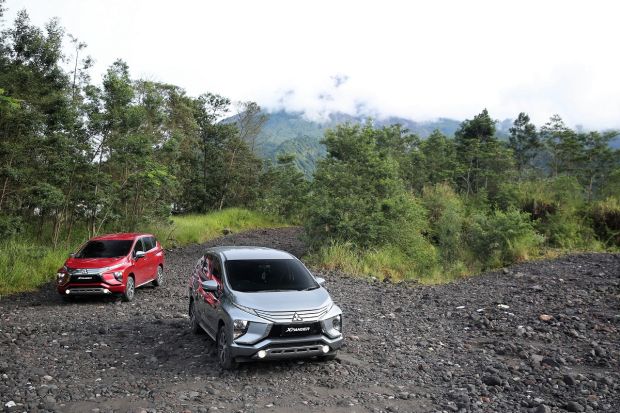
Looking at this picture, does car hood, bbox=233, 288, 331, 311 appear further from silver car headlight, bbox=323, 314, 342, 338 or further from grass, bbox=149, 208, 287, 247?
grass, bbox=149, 208, 287, 247

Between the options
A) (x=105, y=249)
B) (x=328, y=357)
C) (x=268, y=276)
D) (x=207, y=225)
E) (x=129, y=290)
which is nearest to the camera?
(x=328, y=357)

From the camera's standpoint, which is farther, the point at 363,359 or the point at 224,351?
the point at 363,359

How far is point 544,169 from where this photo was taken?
50625mm

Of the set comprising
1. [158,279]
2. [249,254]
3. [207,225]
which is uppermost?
[249,254]

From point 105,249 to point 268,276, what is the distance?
694 centimetres

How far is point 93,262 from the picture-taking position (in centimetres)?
1187

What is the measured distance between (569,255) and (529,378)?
12.3m

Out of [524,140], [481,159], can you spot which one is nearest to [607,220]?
[481,159]

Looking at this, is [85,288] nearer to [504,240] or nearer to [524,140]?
[504,240]

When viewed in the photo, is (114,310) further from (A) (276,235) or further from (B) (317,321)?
(A) (276,235)

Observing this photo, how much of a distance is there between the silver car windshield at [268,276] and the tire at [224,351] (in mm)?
679

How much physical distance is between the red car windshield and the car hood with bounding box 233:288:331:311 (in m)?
6.95

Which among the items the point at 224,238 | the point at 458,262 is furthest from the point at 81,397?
the point at 224,238

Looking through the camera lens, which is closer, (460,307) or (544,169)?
(460,307)
